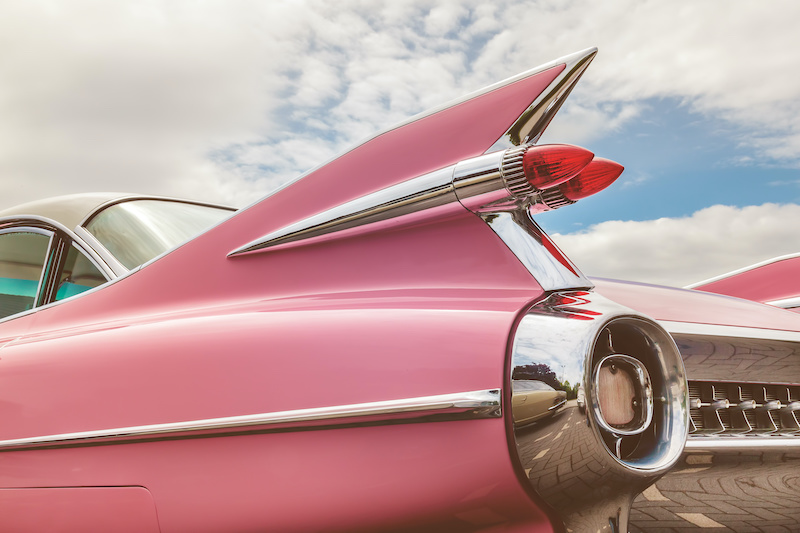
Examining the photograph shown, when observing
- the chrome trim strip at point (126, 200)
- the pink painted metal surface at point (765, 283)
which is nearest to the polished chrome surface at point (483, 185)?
the chrome trim strip at point (126, 200)

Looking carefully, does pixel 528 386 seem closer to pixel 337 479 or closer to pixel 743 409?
pixel 337 479

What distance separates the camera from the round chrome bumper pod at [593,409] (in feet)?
3.13

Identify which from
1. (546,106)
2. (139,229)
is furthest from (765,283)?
(139,229)

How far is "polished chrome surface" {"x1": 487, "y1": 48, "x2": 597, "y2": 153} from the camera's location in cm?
119

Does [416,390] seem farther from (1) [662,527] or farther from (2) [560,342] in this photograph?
(1) [662,527]

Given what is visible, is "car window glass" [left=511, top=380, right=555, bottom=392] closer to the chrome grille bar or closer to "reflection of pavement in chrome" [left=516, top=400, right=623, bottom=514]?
"reflection of pavement in chrome" [left=516, top=400, right=623, bottom=514]

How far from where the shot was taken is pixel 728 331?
145 cm

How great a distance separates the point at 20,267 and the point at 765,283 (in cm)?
360

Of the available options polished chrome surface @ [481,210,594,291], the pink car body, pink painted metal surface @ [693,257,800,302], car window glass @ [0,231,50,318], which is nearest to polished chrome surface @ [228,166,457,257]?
polished chrome surface @ [481,210,594,291]

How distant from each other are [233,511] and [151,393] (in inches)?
13.2

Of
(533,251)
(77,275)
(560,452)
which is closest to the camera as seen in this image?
(560,452)

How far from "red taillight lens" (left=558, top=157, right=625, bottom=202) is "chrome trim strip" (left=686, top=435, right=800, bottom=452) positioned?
0.58m

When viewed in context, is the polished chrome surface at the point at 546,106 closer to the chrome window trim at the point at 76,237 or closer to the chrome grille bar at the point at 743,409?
the chrome grille bar at the point at 743,409

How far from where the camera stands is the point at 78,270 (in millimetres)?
2141
